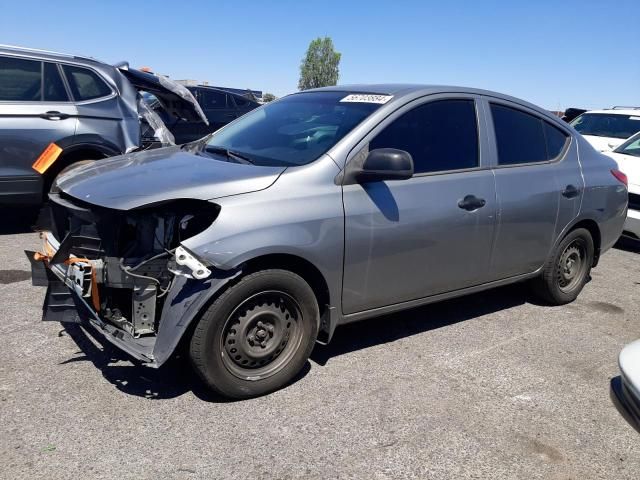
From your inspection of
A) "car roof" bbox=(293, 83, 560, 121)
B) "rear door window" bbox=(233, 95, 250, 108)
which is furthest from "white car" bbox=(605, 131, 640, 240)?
"rear door window" bbox=(233, 95, 250, 108)

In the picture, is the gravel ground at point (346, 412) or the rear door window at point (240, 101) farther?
the rear door window at point (240, 101)

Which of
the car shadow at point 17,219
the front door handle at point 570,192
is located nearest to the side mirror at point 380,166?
the front door handle at point 570,192

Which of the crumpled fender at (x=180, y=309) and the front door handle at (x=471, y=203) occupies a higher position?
the front door handle at (x=471, y=203)

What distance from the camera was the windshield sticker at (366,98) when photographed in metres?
3.77

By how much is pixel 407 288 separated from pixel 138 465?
1.95 meters

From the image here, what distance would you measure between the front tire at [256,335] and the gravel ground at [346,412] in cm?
14

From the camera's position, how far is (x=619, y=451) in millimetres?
2941

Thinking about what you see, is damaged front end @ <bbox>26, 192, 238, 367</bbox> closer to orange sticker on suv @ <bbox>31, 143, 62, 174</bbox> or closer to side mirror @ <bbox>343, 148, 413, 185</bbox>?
side mirror @ <bbox>343, 148, 413, 185</bbox>

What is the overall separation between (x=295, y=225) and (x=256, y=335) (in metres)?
0.65

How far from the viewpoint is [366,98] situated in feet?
12.7

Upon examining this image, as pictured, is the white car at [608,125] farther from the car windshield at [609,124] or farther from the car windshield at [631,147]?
the car windshield at [631,147]

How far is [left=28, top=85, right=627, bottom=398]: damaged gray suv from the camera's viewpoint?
9.73ft

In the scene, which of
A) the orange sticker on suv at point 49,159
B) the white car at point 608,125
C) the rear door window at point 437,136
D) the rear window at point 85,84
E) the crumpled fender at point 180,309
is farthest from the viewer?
the white car at point 608,125

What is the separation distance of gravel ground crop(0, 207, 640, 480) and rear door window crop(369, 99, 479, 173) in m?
1.30
